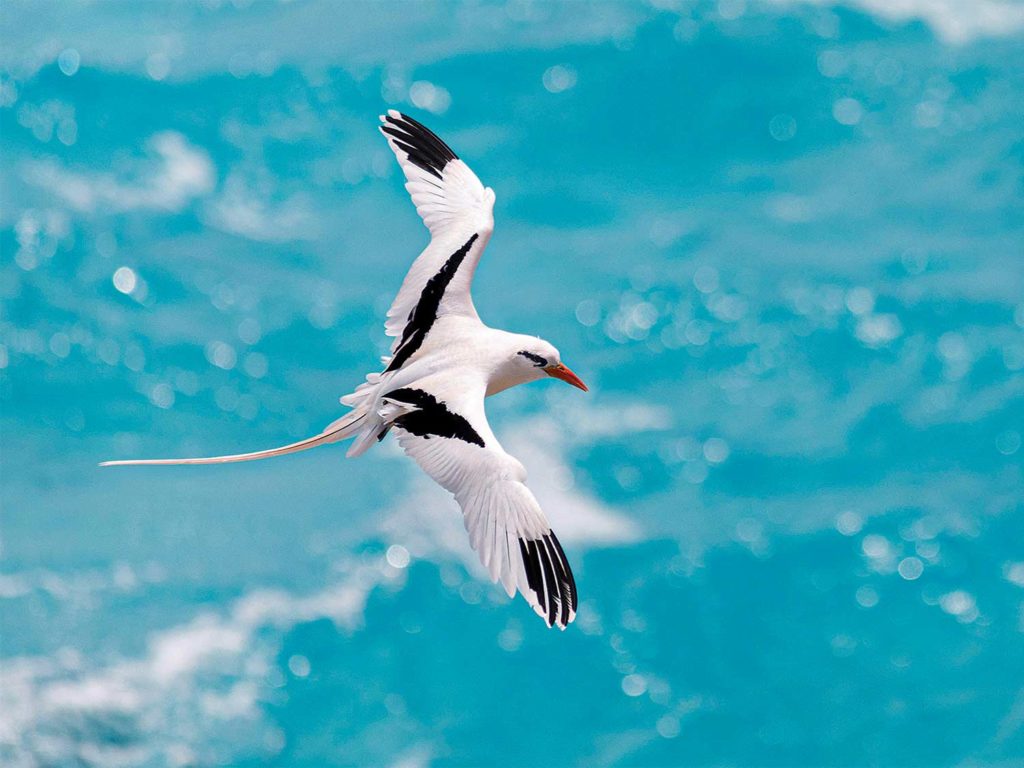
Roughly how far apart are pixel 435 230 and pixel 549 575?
8589mm

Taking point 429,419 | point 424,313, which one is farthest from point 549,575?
point 424,313

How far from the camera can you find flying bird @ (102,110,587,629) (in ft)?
69.1

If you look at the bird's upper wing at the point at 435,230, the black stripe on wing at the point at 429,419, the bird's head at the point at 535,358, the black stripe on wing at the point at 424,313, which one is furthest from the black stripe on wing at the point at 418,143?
the black stripe on wing at the point at 429,419

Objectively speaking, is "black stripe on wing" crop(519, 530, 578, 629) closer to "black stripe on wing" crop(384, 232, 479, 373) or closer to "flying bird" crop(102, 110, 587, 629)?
"flying bird" crop(102, 110, 587, 629)

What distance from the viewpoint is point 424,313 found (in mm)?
25094

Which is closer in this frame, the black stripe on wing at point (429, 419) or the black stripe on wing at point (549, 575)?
the black stripe on wing at point (549, 575)

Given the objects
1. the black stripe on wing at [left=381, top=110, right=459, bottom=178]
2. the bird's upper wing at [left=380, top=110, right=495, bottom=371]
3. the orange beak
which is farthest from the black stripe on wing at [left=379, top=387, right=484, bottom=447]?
the black stripe on wing at [left=381, top=110, right=459, bottom=178]

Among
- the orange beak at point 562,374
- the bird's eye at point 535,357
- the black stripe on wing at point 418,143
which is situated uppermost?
the black stripe on wing at point 418,143

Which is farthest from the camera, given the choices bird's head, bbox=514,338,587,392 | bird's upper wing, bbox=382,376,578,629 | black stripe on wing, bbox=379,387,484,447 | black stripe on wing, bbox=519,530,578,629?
bird's head, bbox=514,338,587,392

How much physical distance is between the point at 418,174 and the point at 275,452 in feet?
23.8

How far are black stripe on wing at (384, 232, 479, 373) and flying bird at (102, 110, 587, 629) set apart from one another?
2 centimetres

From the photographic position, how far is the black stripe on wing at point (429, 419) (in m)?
22.1

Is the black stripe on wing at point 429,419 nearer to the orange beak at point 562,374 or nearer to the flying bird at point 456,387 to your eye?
the flying bird at point 456,387

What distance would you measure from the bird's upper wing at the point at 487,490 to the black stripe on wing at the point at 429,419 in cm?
2
